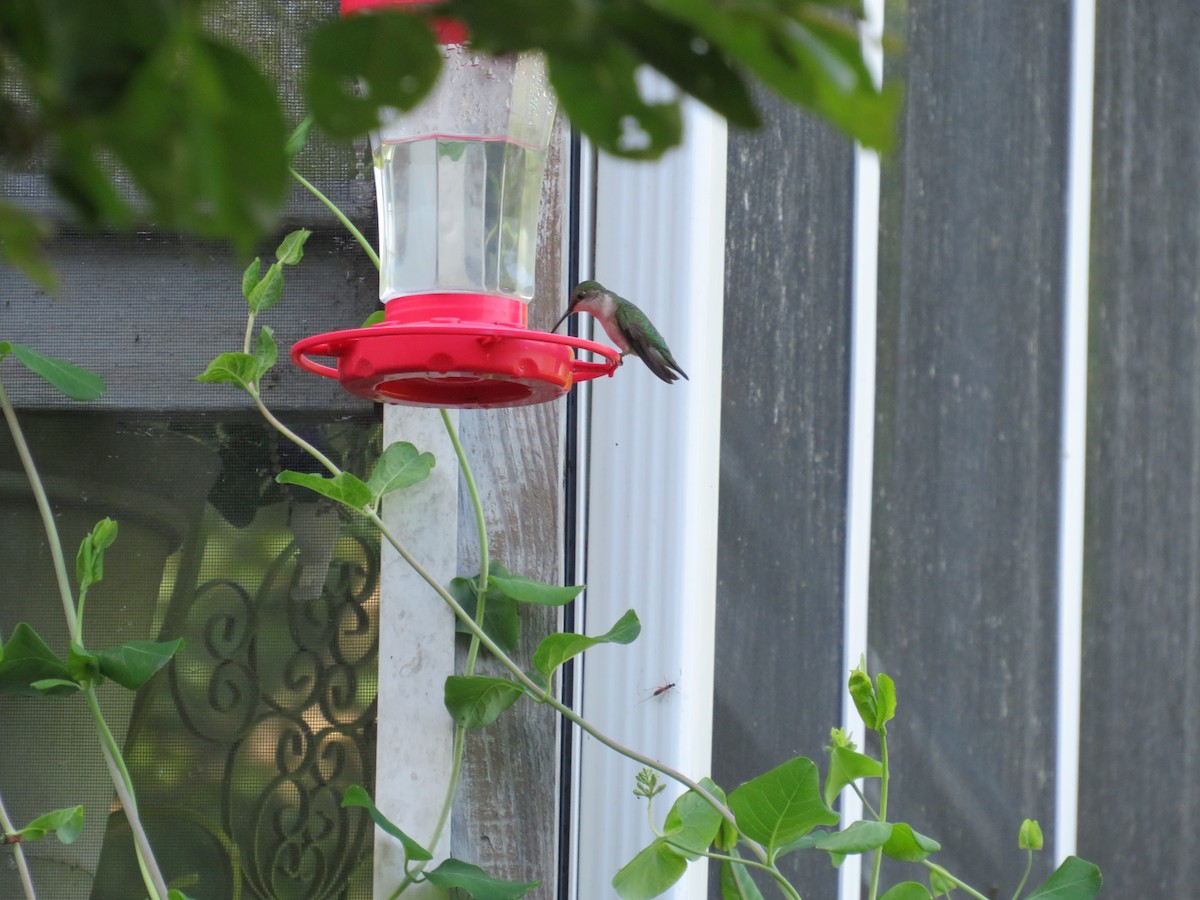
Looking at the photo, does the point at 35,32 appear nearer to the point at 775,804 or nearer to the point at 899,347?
the point at 775,804

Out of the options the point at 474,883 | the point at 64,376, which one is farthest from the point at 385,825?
the point at 64,376

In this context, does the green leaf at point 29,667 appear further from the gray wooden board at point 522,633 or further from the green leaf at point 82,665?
the gray wooden board at point 522,633

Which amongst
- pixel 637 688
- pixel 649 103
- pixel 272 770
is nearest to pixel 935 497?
pixel 637 688

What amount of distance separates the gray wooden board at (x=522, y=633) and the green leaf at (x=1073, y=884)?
474 mm

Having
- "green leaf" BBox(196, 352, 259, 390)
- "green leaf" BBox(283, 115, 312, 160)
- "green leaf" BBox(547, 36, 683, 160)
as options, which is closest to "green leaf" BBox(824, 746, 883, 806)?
"green leaf" BBox(196, 352, 259, 390)

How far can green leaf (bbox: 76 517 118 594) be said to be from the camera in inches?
42.9

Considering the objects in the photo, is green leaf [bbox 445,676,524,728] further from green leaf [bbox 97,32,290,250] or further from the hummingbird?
green leaf [bbox 97,32,290,250]

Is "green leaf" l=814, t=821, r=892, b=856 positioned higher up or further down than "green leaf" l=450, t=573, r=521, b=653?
further down

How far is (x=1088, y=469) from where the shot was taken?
180 centimetres

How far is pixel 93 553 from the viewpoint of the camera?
43.4 inches

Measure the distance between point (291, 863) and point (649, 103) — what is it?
1.17 meters

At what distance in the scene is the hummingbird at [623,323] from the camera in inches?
50.7

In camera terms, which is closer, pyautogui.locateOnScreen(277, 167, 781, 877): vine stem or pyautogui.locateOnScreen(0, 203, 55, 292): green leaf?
pyautogui.locateOnScreen(0, 203, 55, 292): green leaf

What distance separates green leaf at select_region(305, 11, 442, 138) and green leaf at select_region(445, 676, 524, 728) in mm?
928
